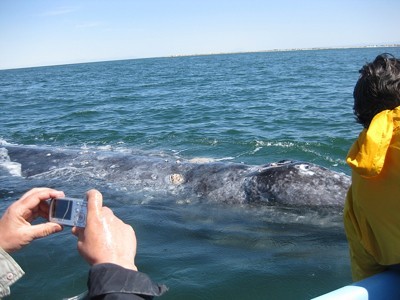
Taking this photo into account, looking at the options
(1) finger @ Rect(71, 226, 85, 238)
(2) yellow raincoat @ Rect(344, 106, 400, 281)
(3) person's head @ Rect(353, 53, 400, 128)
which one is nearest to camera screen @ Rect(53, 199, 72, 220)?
(1) finger @ Rect(71, 226, 85, 238)

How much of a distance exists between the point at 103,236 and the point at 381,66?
6.52 ft

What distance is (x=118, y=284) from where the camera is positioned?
166 cm

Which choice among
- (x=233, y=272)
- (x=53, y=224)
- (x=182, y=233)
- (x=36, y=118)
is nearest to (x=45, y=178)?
(x=182, y=233)

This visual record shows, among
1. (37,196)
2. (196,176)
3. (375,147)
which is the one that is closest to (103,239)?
(37,196)

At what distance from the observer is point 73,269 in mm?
4422

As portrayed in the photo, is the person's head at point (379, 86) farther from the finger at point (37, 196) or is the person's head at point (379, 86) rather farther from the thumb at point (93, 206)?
the finger at point (37, 196)

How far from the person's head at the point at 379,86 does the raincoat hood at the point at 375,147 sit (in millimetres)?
209

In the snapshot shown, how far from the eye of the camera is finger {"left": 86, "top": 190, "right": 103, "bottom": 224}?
1.92 meters

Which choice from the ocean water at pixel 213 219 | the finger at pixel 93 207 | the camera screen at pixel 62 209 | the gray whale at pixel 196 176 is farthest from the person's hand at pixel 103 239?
the gray whale at pixel 196 176

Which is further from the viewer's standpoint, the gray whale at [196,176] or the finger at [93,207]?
the gray whale at [196,176]

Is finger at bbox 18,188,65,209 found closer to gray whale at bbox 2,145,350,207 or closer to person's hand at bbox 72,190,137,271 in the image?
person's hand at bbox 72,190,137,271

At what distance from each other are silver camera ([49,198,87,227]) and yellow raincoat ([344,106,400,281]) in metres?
1.54

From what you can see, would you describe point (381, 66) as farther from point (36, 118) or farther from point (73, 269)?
point (36, 118)

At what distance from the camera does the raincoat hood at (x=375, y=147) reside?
2389 mm
